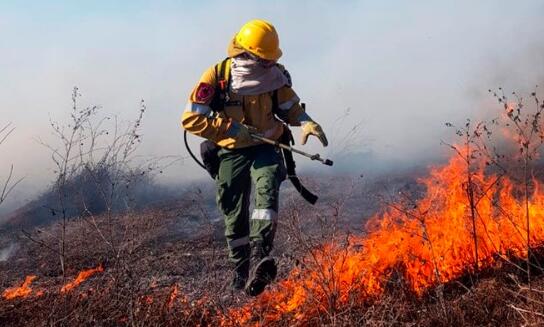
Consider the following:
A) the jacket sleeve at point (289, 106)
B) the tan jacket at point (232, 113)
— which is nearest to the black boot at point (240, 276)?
the tan jacket at point (232, 113)

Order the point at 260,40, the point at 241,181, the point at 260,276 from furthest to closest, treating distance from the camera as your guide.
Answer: the point at 241,181
the point at 260,40
the point at 260,276

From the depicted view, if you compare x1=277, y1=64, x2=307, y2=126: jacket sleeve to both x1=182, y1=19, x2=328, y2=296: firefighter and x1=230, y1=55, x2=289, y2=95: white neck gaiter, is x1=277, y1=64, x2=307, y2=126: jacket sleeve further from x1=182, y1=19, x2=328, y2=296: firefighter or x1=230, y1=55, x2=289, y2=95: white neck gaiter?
x1=230, y1=55, x2=289, y2=95: white neck gaiter

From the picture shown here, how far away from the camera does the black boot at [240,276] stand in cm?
457

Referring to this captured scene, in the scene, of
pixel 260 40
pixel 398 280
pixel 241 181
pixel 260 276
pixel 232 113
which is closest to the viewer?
pixel 398 280

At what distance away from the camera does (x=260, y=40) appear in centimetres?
445

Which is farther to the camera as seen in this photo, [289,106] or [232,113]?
[289,106]

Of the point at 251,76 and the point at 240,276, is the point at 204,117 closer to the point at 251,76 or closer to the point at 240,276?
the point at 251,76

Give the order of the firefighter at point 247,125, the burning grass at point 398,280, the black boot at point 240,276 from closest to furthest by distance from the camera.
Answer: the burning grass at point 398,280
the firefighter at point 247,125
the black boot at point 240,276

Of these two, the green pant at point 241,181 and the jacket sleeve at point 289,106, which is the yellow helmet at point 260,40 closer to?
the jacket sleeve at point 289,106

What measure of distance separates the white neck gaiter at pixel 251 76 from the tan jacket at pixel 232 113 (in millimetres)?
68

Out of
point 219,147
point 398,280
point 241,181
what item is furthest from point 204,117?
point 398,280

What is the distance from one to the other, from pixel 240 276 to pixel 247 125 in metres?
1.27

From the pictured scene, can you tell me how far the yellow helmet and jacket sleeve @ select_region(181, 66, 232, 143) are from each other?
418 millimetres

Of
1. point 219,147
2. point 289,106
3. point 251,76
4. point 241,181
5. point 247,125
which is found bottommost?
point 241,181
